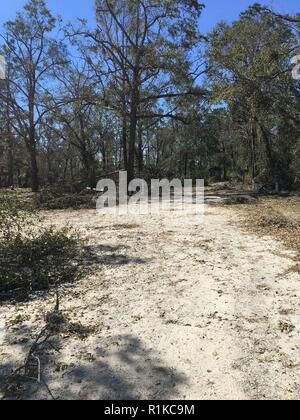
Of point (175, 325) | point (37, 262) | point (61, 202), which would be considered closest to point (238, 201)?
point (61, 202)

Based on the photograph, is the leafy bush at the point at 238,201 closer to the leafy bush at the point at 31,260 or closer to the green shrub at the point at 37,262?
the leafy bush at the point at 31,260

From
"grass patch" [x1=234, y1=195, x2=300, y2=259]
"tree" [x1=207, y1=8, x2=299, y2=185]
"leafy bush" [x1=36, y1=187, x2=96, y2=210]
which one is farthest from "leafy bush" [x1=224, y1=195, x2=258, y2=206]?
"leafy bush" [x1=36, y1=187, x2=96, y2=210]

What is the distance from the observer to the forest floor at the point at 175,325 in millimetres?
3123

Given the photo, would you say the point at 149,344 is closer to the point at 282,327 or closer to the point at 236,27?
the point at 282,327

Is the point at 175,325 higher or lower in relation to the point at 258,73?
lower

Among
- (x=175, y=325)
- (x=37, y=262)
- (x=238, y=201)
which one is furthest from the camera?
(x=238, y=201)

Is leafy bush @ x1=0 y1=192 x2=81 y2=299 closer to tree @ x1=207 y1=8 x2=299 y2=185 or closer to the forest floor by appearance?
the forest floor

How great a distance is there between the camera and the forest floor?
10.2 ft

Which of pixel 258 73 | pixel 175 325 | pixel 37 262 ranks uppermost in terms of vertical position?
pixel 258 73

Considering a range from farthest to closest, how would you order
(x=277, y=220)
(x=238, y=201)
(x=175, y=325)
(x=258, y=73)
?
(x=238, y=201), (x=258, y=73), (x=277, y=220), (x=175, y=325)

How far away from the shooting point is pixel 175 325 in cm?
413

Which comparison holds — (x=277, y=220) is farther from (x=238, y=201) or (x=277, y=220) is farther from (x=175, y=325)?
(x=175, y=325)

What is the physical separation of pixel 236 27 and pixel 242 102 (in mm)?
4504

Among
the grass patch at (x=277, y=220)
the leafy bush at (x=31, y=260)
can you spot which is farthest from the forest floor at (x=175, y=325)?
the grass patch at (x=277, y=220)
